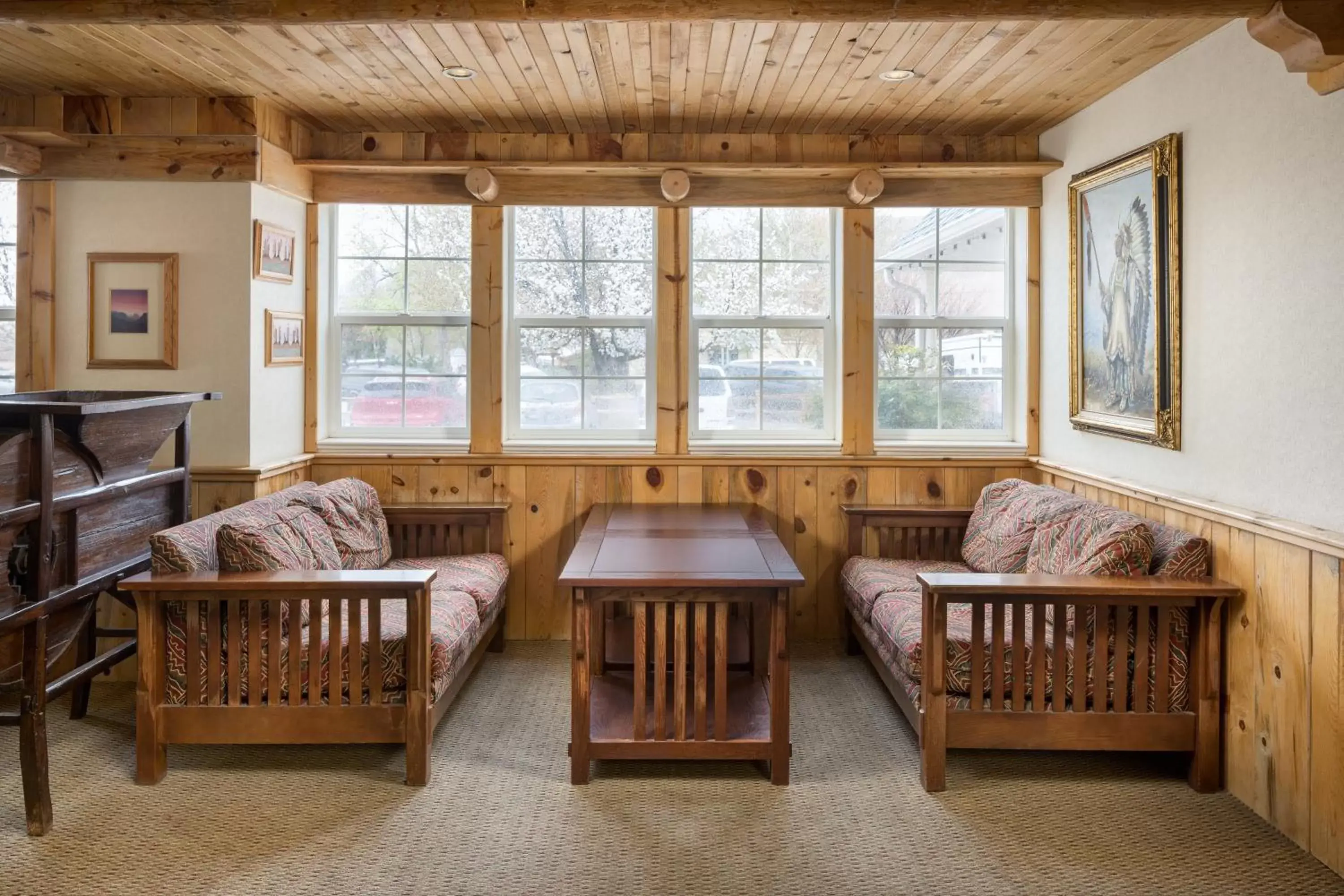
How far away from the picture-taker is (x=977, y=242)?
4.66 m

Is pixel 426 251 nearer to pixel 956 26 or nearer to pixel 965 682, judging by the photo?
pixel 956 26

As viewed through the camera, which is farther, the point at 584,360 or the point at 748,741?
the point at 584,360

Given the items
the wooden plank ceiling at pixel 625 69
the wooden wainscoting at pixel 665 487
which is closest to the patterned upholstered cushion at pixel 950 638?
the wooden wainscoting at pixel 665 487

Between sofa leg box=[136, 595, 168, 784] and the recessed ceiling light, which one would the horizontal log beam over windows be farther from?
sofa leg box=[136, 595, 168, 784]

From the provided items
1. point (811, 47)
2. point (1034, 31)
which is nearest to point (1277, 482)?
point (1034, 31)

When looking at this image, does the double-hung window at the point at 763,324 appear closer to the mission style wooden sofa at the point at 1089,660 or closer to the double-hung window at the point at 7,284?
the mission style wooden sofa at the point at 1089,660

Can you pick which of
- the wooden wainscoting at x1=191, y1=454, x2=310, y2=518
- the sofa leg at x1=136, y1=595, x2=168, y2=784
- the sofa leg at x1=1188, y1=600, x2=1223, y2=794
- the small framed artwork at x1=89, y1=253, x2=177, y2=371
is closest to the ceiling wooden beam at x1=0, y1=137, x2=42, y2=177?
the small framed artwork at x1=89, y1=253, x2=177, y2=371

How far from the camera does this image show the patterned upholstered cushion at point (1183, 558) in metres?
2.99

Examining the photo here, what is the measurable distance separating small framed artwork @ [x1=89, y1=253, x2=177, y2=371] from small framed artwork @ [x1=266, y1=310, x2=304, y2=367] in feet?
1.16

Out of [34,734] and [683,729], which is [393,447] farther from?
[683,729]

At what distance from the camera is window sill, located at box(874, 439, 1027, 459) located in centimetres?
458

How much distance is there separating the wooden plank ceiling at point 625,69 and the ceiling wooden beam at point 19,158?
232 millimetres

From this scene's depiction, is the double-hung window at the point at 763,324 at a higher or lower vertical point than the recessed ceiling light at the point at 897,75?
lower

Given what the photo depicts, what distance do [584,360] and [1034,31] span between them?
2409 mm
